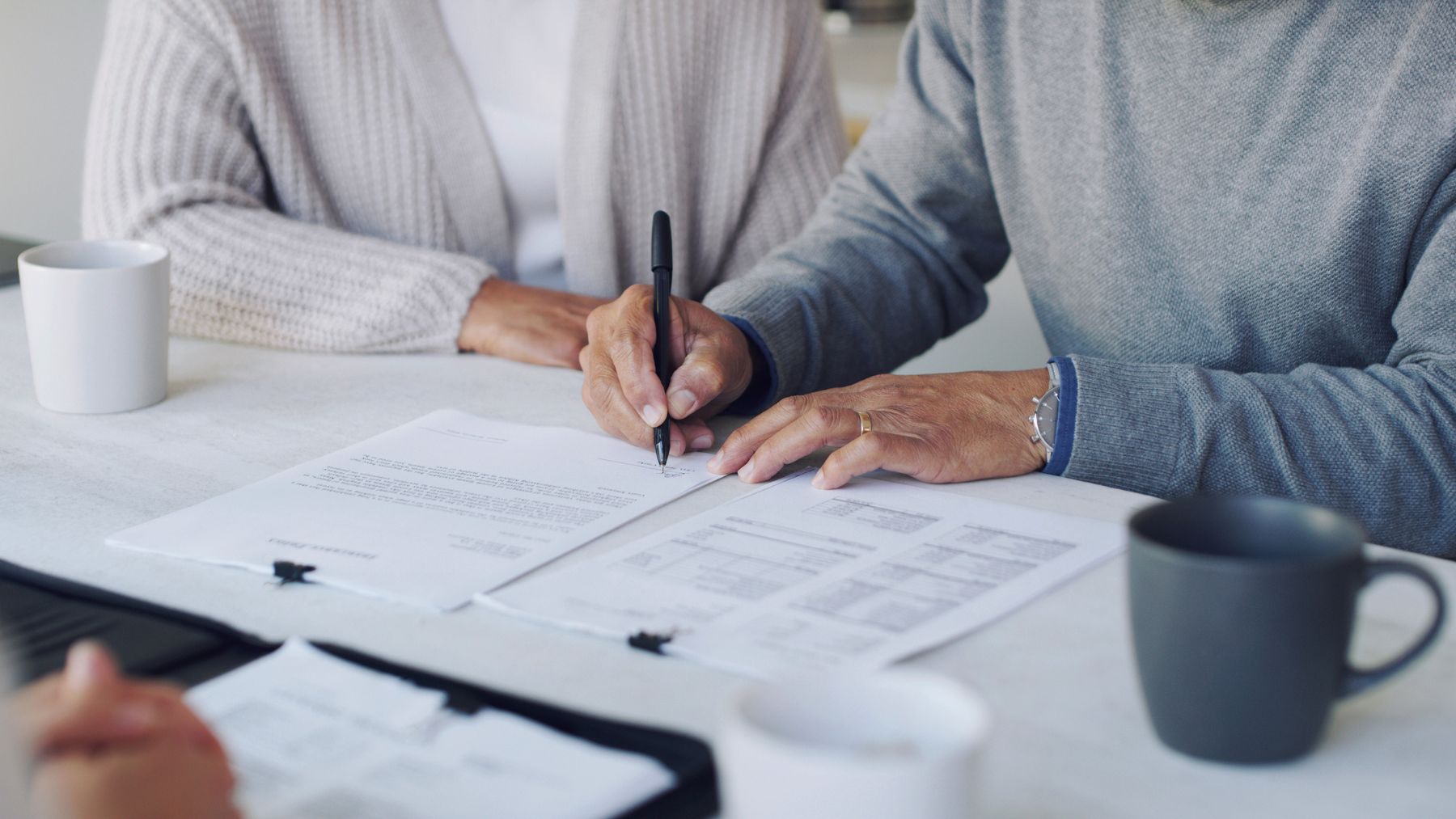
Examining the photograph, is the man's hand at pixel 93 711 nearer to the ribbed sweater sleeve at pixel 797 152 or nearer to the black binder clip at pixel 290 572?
the black binder clip at pixel 290 572

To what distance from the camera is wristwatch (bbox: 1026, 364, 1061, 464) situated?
0.90m

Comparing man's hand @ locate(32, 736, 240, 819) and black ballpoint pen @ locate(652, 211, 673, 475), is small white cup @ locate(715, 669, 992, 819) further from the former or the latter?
black ballpoint pen @ locate(652, 211, 673, 475)

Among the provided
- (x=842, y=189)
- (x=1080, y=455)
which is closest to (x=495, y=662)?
(x=1080, y=455)

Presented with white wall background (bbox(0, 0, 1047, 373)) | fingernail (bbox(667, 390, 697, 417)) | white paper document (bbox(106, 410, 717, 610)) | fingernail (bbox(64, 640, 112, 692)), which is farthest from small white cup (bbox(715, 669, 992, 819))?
white wall background (bbox(0, 0, 1047, 373))

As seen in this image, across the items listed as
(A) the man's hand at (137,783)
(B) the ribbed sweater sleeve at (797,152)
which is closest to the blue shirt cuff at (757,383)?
(B) the ribbed sweater sleeve at (797,152)

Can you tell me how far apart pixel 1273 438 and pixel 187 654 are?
2.29 ft

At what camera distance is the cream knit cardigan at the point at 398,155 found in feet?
4.22

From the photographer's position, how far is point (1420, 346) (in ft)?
3.12

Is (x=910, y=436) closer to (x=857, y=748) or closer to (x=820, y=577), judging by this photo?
(x=820, y=577)

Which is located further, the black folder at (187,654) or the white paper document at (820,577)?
the white paper document at (820,577)

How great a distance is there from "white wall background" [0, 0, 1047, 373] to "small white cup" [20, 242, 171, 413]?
1501 millimetres

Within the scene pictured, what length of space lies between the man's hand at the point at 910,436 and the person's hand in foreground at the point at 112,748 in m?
0.49

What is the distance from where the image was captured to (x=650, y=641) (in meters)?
0.64

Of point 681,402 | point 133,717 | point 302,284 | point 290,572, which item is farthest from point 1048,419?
point 302,284
